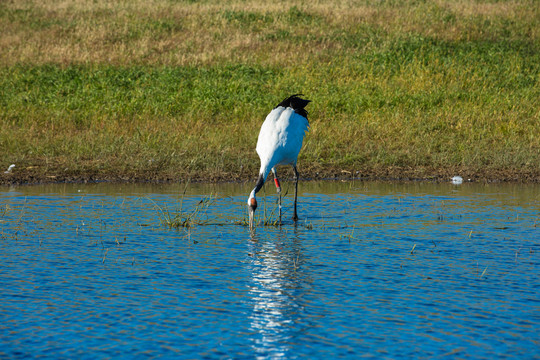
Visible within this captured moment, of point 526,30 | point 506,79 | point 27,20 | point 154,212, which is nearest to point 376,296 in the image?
point 154,212

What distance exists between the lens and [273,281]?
710cm

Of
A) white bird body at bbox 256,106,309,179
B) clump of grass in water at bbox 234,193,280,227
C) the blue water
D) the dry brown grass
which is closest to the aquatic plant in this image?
the blue water

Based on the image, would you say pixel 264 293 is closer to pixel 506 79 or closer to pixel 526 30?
pixel 506 79

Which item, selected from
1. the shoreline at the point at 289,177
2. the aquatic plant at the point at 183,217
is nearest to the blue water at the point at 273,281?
the aquatic plant at the point at 183,217

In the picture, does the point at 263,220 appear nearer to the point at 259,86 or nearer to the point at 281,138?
the point at 281,138

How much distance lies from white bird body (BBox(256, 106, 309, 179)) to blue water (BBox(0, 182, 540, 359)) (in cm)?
89

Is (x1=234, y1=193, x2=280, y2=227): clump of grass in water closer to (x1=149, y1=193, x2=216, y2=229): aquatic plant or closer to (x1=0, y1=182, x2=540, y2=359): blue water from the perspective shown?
(x1=0, y1=182, x2=540, y2=359): blue water

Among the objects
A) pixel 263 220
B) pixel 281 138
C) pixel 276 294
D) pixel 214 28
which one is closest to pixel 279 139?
pixel 281 138

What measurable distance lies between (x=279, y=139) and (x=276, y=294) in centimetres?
427

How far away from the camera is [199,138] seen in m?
16.3

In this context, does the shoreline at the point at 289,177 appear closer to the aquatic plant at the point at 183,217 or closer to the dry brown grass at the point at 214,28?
the aquatic plant at the point at 183,217

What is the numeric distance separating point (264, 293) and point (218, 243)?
2236 mm

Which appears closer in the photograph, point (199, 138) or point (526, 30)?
point (199, 138)

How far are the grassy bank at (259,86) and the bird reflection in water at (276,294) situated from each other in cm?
587
